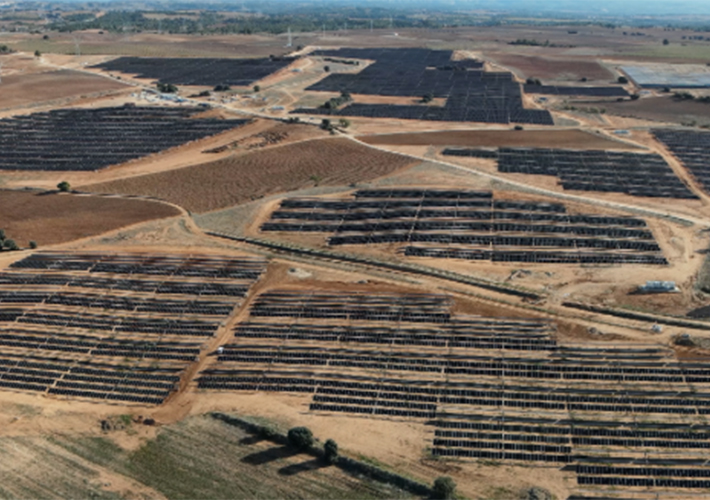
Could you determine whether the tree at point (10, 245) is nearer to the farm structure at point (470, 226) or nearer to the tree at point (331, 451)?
the farm structure at point (470, 226)

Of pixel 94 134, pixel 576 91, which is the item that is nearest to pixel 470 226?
pixel 94 134

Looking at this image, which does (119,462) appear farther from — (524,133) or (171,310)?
(524,133)

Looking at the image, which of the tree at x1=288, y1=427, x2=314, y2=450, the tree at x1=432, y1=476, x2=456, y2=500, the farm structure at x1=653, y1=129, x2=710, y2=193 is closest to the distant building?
the tree at x1=432, y1=476, x2=456, y2=500

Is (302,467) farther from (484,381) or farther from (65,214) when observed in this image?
(65,214)

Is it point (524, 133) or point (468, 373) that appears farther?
point (524, 133)

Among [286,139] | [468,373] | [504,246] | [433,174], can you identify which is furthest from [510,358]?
[286,139]

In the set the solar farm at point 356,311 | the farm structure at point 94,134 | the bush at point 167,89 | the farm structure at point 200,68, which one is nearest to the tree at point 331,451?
the solar farm at point 356,311

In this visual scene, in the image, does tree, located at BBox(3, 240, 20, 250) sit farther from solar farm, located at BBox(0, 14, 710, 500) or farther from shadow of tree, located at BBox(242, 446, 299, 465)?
shadow of tree, located at BBox(242, 446, 299, 465)

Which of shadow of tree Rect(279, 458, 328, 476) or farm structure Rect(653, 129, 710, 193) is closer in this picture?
shadow of tree Rect(279, 458, 328, 476)
